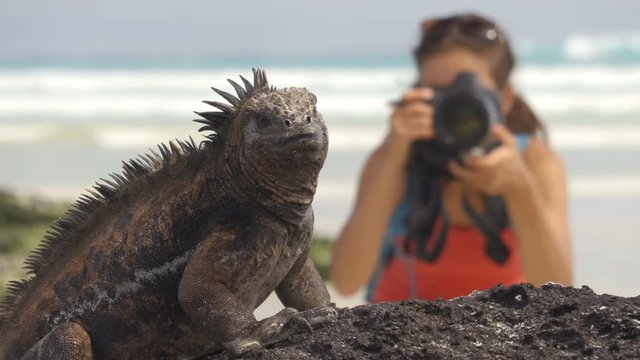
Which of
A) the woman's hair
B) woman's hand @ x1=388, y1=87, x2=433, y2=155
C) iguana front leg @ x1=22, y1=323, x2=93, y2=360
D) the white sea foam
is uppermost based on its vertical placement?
the white sea foam

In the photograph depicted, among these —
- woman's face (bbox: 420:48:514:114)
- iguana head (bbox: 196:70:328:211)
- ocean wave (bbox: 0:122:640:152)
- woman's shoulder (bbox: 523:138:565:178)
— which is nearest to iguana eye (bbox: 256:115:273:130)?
iguana head (bbox: 196:70:328:211)

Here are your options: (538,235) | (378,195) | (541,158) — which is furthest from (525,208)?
(378,195)

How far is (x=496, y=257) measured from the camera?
4742mm

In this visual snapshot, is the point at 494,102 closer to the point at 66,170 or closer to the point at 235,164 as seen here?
the point at 235,164

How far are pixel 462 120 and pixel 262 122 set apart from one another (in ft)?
7.29

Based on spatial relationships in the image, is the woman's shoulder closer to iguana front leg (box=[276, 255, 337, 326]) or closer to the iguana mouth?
iguana front leg (box=[276, 255, 337, 326])

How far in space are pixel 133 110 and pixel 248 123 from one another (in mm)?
25682

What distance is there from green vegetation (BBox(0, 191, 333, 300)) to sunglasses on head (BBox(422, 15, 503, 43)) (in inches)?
165

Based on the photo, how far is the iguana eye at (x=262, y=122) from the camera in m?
2.50

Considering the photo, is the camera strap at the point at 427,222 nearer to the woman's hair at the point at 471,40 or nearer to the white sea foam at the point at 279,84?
the woman's hair at the point at 471,40

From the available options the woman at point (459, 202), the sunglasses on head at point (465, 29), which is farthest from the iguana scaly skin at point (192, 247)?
the sunglasses on head at point (465, 29)

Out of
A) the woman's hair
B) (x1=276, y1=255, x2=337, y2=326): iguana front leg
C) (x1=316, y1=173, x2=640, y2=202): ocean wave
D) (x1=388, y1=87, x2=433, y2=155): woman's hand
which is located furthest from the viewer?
(x1=316, y1=173, x2=640, y2=202): ocean wave

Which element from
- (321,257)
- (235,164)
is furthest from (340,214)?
(235,164)

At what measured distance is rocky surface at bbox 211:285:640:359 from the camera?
247 centimetres
